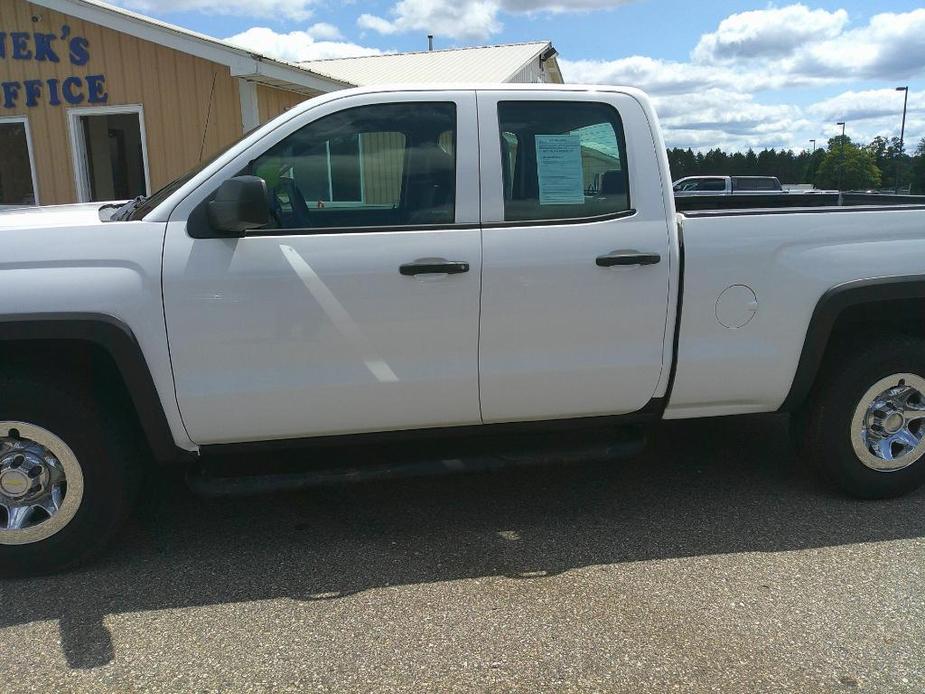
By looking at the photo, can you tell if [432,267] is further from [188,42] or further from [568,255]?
[188,42]

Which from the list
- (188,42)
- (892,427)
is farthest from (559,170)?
(188,42)

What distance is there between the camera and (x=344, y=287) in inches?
122

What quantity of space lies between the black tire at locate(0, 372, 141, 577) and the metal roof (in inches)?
511

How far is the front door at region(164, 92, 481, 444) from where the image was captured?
3033mm

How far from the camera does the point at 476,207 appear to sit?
3248mm

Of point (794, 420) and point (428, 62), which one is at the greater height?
point (428, 62)

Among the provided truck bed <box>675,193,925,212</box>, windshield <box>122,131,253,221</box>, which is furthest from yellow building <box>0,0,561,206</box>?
windshield <box>122,131,253,221</box>

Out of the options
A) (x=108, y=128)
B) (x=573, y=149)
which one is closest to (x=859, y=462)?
(x=573, y=149)

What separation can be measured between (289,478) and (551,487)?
151 centimetres

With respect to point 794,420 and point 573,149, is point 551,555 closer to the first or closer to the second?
point 794,420

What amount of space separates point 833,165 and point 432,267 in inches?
3105

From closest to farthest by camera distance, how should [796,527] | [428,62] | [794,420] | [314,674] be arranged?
[314,674]
[796,527]
[794,420]
[428,62]

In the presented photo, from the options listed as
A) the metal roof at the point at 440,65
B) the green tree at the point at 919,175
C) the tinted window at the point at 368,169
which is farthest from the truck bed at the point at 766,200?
the green tree at the point at 919,175

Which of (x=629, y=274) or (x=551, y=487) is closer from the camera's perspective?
(x=629, y=274)
